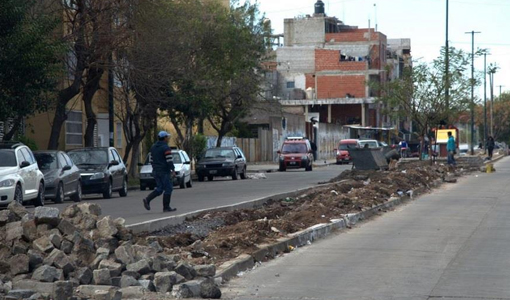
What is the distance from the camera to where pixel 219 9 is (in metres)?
50.9

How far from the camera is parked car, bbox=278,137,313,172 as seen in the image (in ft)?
180

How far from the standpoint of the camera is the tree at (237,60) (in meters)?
46.9

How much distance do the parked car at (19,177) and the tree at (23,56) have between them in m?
4.10

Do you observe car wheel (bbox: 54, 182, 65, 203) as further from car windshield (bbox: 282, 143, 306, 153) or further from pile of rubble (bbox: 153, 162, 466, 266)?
car windshield (bbox: 282, 143, 306, 153)

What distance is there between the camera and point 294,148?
5566cm

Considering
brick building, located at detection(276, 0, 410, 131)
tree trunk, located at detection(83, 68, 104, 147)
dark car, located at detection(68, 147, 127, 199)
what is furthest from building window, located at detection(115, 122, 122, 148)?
brick building, located at detection(276, 0, 410, 131)

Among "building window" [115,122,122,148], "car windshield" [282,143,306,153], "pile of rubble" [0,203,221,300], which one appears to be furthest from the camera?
"car windshield" [282,143,306,153]

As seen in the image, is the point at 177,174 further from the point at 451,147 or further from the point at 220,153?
the point at 451,147

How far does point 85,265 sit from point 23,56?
17574 mm

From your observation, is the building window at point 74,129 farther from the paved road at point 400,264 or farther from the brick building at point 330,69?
the brick building at point 330,69

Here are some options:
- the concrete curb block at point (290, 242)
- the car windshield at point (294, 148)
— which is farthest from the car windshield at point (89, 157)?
the car windshield at point (294, 148)

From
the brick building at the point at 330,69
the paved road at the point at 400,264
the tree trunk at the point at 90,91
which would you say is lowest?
the paved road at the point at 400,264

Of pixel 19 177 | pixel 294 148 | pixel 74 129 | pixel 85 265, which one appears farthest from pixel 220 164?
pixel 85 265

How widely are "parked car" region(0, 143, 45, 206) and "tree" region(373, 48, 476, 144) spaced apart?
25.0 meters
